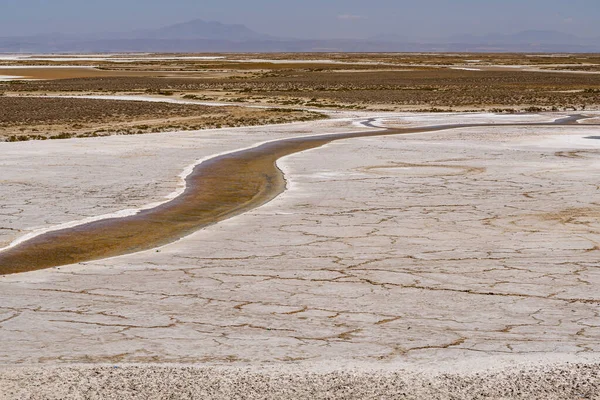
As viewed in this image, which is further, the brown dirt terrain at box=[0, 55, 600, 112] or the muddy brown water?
the brown dirt terrain at box=[0, 55, 600, 112]

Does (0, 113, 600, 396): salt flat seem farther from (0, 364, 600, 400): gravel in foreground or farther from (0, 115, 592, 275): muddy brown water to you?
(0, 115, 592, 275): muddy brown water

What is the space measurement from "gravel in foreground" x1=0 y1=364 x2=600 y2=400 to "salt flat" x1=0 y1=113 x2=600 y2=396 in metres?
0.25

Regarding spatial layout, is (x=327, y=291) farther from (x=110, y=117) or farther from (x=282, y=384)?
(x=110, y=117)

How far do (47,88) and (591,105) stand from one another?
103ft

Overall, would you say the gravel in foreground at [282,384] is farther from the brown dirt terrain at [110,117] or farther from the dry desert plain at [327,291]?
the brown dirt terrain at [110,117]

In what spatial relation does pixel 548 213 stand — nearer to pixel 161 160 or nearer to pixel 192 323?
pixel 192 323

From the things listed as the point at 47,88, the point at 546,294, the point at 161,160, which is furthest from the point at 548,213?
the point at 47,88

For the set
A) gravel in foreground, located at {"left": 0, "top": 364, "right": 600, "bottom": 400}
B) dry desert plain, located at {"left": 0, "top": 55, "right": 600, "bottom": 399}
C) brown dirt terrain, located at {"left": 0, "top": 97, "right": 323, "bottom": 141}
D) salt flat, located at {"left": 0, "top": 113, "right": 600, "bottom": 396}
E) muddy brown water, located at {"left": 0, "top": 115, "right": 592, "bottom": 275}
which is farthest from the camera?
brown dirt terrain, located at {"left": 0, "top": 97, "right": 323, "bottom": 141}

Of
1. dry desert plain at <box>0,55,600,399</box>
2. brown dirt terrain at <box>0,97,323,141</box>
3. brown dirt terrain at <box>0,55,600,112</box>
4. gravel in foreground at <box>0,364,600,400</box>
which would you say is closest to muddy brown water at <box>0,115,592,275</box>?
dry desert plain at <box>0,55,600,399</box>

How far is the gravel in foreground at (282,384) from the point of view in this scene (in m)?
6.03

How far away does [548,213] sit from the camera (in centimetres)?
1302

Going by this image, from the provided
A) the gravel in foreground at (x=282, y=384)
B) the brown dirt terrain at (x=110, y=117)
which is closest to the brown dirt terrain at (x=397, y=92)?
the brown dirt terrain at (x=110, y=117)

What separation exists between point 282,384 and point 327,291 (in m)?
2.63

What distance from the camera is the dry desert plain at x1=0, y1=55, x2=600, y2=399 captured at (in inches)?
251
